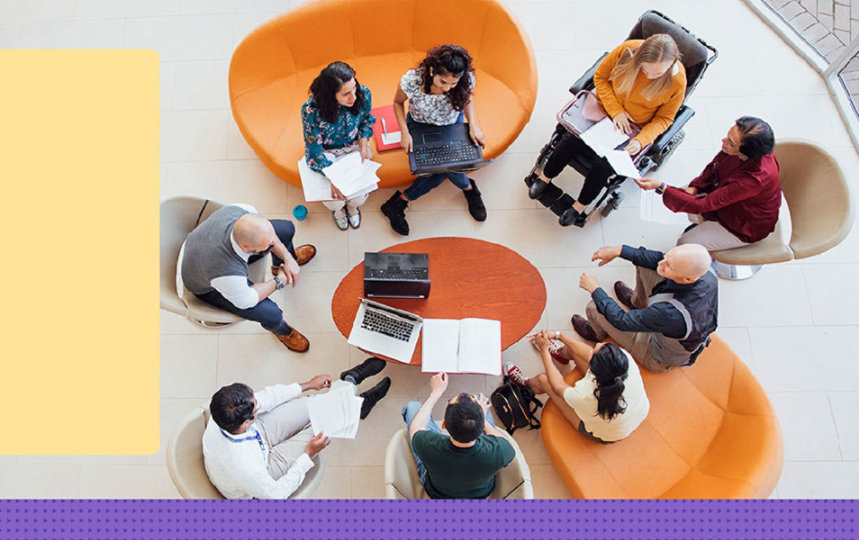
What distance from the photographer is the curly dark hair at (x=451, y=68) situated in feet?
9.73

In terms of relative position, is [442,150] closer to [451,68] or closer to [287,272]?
[451,68]

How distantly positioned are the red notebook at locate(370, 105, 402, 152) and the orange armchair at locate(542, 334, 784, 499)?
1.89m

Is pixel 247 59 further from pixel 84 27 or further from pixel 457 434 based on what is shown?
pixel 457 434

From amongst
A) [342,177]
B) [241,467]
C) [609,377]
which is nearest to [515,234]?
[342,177]

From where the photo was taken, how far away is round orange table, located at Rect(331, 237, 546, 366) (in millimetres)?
3072

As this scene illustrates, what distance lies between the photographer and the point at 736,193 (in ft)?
9.78

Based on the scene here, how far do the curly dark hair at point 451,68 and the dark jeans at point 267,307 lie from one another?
1.18 metres

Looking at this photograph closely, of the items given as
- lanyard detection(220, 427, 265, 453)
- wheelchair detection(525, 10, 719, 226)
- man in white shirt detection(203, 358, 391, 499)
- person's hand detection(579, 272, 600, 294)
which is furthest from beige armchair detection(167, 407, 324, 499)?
wheelchair detection(525, 10, 719, 226)

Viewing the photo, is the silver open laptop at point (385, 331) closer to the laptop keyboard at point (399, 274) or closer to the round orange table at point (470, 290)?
the round orange table at point (470, 290)

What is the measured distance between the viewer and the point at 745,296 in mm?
3715

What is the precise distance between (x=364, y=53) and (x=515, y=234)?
1.70m

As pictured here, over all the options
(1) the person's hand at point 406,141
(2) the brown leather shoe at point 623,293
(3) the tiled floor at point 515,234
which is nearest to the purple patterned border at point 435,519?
(3) the tiled floor at point 515,234

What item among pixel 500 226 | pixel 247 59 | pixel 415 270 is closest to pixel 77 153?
pixel 247 59

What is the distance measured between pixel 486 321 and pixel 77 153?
2929 millimetres
